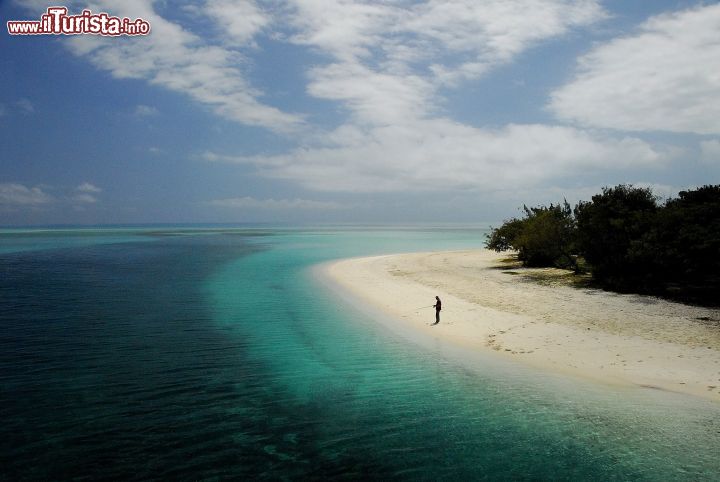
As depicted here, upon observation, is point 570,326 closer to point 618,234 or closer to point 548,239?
point 618,234

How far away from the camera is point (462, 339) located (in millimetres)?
21250

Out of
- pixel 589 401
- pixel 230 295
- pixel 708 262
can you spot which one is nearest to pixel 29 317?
pixel 230 295

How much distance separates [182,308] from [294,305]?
24.0 feet

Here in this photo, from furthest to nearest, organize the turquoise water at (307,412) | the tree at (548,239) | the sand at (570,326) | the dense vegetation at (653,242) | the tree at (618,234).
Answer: the tree at (548,239) < the tree at (618,234) < the dense vegetation at (653,242) < the sand at (570,326) < the turquoise water at (307,412)

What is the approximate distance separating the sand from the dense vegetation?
2.34 metres

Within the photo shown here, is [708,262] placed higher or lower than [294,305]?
higher

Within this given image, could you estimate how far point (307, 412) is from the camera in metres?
12.9

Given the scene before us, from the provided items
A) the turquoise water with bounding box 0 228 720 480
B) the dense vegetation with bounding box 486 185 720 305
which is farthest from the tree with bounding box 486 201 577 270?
the turquoise water with bounding box 0 228 720 480

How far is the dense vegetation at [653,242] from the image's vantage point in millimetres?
26656

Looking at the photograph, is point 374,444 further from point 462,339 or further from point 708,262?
point 708,262

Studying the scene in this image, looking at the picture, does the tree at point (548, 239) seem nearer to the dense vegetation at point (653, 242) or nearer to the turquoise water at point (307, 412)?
the dense vegetation at point (653, 242)

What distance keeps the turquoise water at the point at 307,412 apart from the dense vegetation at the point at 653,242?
17.6m

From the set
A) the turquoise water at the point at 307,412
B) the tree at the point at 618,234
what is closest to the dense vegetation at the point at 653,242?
the tree at the point at 618,234

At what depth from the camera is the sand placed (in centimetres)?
1603
